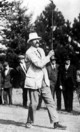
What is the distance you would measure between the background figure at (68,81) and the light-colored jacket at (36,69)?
202 inches

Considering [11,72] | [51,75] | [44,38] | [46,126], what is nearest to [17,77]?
[11,72]

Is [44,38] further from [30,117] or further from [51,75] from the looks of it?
[30,117]

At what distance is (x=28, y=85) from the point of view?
8734 mm

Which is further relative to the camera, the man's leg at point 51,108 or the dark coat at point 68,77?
the dark coat at point 68,77

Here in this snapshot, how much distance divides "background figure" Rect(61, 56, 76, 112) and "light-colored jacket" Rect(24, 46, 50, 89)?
5121 millimetres

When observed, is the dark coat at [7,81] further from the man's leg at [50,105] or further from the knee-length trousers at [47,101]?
the man's leg at [50,105]

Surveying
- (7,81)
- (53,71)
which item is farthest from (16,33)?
(53,71)

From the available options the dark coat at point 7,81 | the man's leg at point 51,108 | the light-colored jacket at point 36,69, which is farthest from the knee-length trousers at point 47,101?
the dark coat at point 7,81

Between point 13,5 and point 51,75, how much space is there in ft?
52.8

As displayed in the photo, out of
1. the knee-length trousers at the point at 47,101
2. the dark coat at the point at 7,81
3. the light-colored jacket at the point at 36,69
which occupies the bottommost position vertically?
the dark coat at the point at 7,81

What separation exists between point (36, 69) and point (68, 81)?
5.74m

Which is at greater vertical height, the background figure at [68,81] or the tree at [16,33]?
the tree at [16,33]

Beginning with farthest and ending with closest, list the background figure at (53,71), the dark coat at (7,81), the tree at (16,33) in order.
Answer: the tree at (16,33), the dark coat at (7,81), the background figure at (53,71)

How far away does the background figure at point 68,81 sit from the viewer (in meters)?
14.1
